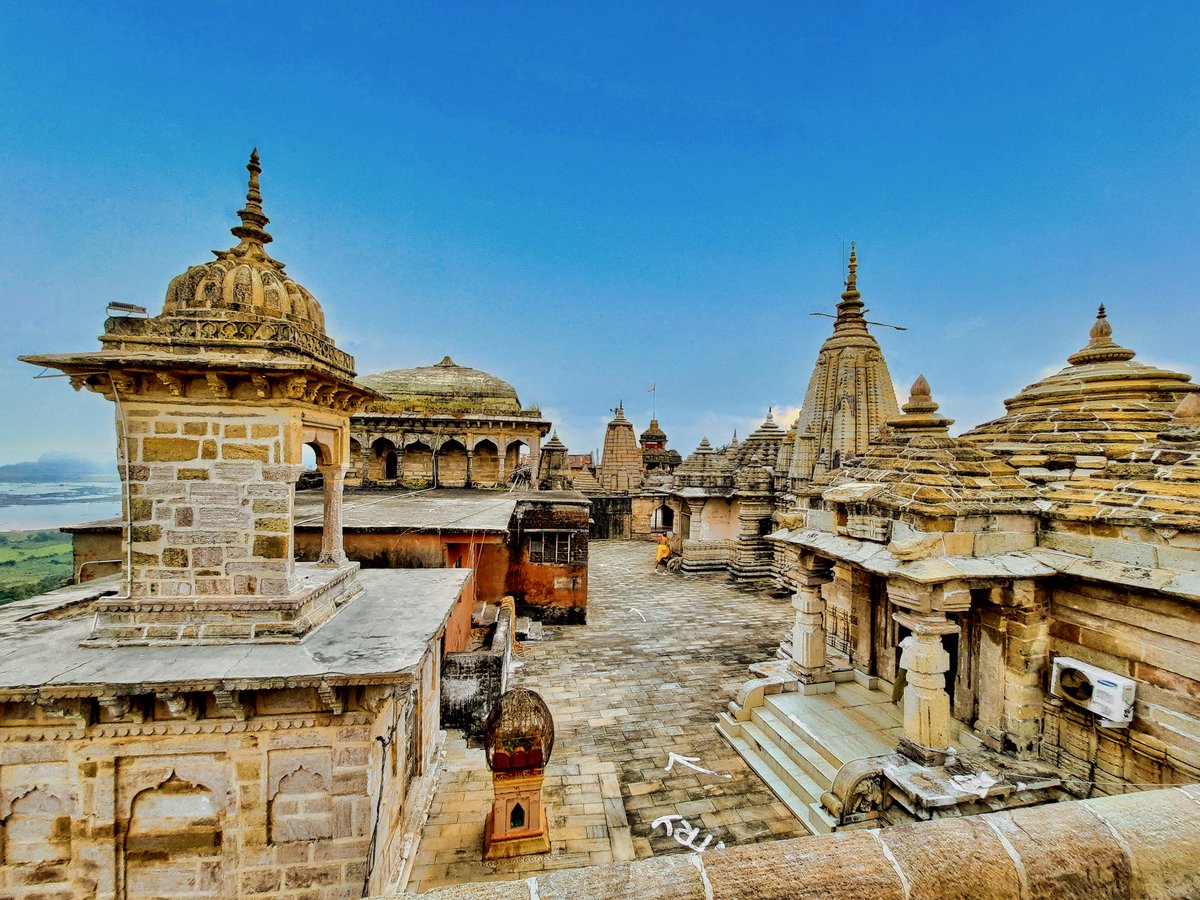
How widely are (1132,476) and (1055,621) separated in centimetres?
212

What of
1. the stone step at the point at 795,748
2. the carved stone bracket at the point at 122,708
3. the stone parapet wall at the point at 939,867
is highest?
the stone parapet wall at the point at 939,867

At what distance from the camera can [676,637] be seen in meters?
15.1

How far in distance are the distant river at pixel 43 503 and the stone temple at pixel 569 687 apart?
33650 mm

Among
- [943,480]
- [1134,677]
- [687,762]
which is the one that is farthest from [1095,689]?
[687,762]

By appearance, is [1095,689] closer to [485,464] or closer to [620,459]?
[485,464]

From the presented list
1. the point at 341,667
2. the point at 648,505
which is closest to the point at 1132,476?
the point at 341,667

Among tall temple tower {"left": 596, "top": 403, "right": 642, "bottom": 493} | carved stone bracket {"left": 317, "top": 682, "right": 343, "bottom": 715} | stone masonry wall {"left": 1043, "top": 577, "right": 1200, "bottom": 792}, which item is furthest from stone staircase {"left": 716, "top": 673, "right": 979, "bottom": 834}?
tall temple tower {"left": 596, "top": 403, "right": 642, "bottom": 493}

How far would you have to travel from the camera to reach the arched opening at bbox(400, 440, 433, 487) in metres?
24.7

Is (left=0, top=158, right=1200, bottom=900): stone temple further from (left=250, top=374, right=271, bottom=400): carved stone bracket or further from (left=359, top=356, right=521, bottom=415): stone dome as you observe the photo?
(left=359, top=356, right=521, bottom=415): stone dome

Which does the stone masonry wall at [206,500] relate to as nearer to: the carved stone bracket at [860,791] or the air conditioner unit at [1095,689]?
the carved stone bracket at [860,791]

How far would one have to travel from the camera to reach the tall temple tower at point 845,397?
68.8 ft

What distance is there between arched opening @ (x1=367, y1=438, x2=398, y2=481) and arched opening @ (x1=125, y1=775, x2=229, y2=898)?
2099 cm

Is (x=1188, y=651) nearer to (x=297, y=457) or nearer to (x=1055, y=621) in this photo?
(x=1055, y=621)

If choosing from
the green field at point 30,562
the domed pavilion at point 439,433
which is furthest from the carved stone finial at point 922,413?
the green field at point 30,562
